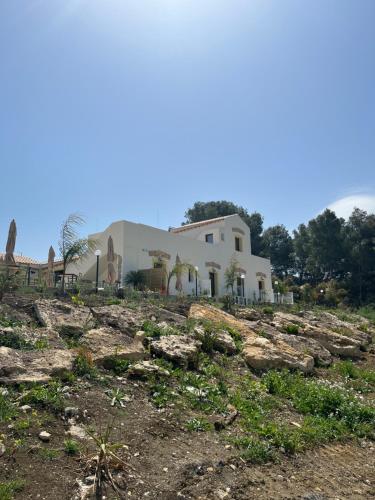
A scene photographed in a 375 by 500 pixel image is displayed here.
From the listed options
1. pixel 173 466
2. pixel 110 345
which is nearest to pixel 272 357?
pixel 110 345

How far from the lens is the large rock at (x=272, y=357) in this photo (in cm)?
950

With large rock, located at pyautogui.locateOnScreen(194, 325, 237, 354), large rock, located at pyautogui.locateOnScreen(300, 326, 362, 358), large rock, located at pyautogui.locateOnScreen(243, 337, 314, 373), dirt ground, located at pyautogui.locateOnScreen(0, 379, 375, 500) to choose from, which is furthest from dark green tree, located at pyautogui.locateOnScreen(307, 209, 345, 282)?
dirt ground, located at pyautogui.locateOnScreen(0, 379, 375, 500)

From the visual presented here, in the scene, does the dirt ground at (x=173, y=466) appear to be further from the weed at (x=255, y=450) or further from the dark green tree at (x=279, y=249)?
the dark green tree at (x=279, y=249)

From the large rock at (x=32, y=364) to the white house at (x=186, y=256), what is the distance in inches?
337

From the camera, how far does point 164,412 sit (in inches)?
238

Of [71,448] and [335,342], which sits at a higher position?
[335,342]

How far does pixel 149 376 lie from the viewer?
7.03 meters

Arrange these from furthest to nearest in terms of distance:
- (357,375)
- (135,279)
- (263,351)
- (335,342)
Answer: (135,279) → (335,342) → (357,375) → (263,351)

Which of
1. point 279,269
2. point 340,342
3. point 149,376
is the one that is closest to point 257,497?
point 149,376

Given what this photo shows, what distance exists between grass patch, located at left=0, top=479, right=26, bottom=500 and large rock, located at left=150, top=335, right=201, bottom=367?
436 cm

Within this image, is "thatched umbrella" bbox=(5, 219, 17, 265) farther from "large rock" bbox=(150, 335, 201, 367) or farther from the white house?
"large rock" bbox=(150, 335, 201, 367)

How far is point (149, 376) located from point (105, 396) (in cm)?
120

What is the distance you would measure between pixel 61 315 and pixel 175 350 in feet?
8.57

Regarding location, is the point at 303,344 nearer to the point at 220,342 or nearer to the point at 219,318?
the point at 219,318
